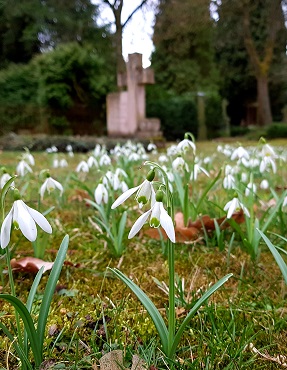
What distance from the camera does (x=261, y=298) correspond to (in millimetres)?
1368

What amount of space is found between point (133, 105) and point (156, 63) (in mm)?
14341

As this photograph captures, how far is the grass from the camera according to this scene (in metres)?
1.01

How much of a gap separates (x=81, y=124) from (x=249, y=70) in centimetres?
1346

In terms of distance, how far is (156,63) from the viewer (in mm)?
25844

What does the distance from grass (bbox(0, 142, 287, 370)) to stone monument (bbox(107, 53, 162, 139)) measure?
34.2 ft

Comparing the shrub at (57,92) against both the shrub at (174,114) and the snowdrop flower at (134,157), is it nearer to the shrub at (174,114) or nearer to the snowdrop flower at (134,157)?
the shrub at (174,114)

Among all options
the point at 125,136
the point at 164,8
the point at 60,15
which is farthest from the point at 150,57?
the point at 125,136

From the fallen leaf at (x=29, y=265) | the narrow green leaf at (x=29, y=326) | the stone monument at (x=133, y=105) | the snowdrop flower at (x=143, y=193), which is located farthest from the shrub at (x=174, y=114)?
the narrow green leaf at (x=29, y=326)

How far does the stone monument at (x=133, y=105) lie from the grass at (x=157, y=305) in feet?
34.2

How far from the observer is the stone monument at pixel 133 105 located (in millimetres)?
12352

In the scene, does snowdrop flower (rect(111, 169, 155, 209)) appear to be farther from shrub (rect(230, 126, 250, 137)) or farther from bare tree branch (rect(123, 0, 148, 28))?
shrub (rect(230, 126, 250, 137))

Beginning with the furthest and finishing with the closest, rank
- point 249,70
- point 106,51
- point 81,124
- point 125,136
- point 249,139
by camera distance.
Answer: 1. point 249,70
2. point 106,51
3. point 249,139
4. point 81,124
5. point 125,136

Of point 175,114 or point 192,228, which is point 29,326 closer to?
point 192,228

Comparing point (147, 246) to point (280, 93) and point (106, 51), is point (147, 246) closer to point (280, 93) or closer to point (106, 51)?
point (106, 51)
